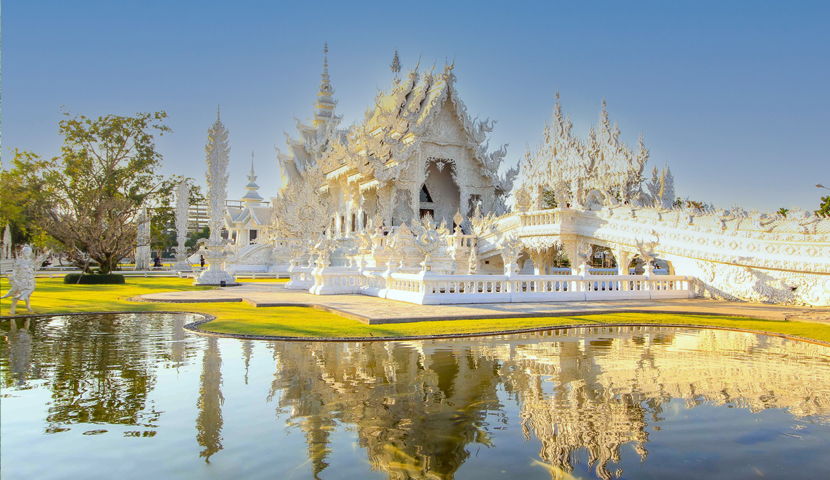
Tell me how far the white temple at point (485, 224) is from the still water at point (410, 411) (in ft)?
19.8

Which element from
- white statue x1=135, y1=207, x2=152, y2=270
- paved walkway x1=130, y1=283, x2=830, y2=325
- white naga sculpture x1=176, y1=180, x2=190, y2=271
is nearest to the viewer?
paved walkway x1=130, y1=283, x2=830, y2=325

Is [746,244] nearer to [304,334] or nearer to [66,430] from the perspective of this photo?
[304,334]

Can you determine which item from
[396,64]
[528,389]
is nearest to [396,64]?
[396,64]

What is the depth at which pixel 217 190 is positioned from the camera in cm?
2073

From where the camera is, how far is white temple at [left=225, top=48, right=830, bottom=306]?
13.2 meters

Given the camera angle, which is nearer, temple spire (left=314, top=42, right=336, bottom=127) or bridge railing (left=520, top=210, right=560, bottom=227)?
bridge railing (left=520, top=210, right=560, bottom=227)

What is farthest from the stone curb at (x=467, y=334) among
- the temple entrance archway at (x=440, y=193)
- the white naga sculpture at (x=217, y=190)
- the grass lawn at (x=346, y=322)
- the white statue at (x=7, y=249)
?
the white statue at (x=7, y=249)

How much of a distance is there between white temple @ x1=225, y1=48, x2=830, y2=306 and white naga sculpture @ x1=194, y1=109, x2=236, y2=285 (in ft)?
10.7

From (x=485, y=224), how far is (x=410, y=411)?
61.5ft

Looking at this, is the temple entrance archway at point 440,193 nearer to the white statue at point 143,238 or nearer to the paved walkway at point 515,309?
the white statue at point 143,238

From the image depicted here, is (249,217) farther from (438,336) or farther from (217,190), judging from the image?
(438,336)

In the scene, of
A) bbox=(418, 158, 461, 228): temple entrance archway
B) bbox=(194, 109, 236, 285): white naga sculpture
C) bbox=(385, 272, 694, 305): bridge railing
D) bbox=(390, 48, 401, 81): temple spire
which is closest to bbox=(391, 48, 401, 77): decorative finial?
bbox=(390, 48, 401, 81): temple spire

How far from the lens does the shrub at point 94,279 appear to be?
2170 cm

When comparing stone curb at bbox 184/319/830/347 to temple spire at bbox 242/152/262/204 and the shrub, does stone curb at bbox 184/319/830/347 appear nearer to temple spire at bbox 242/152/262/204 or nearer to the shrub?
the shrub
